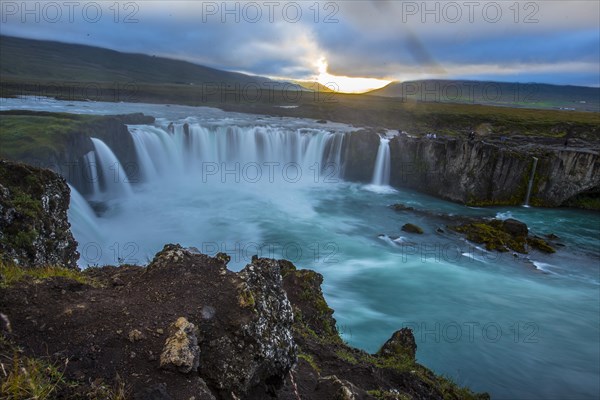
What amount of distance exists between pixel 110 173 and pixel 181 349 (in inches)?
1191

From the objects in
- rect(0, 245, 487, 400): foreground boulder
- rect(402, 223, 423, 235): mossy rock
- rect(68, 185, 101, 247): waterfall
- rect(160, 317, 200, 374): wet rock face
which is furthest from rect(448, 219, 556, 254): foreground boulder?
rect(160, 317, 200, 374): wet rock face

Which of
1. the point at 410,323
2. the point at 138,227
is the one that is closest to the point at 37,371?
the point at 410,323

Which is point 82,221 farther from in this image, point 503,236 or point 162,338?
point 503,236

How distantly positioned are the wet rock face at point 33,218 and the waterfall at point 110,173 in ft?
64.8

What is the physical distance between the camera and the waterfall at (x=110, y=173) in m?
30.7

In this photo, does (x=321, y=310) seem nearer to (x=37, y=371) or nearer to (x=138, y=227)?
(x=37, y=371)

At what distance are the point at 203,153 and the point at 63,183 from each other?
31.1m

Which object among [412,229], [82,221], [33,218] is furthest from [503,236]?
[82,221]

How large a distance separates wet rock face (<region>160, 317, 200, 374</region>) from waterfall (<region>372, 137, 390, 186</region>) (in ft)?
129

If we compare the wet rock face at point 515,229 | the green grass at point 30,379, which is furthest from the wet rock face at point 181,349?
the wet rock face at point 515,229

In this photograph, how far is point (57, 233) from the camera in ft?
35.6

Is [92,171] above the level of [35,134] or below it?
below

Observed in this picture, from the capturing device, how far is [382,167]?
43.2m

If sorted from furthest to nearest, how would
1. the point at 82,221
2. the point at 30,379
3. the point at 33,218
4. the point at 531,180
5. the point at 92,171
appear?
1. the point at 531,180
2. the point at 92,171
3. the point at 82,221
4. the point at 33,218
5. the point at 30,379
